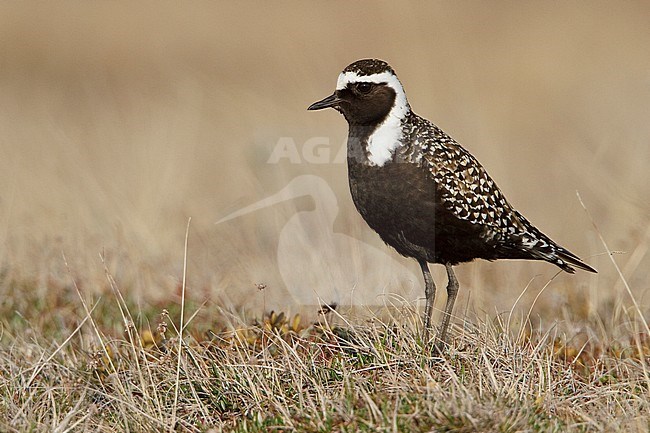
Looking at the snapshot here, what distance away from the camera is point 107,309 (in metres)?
6.57

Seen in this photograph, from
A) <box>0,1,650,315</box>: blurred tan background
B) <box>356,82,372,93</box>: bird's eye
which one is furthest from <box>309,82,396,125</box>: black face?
<box>0,1,650,315</box>: blurred tan background

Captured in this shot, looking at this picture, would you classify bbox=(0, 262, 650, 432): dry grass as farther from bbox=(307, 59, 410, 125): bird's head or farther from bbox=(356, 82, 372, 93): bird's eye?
bbox=(356, 82, 372, 93): bird's eye

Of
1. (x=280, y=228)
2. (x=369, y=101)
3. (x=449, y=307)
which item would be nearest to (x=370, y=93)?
(x=369, y=101)

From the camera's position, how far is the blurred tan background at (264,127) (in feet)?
24.3

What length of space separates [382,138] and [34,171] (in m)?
6.04

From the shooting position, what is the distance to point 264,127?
39.3 feet

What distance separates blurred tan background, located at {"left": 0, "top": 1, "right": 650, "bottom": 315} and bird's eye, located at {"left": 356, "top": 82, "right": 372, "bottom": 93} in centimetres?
127

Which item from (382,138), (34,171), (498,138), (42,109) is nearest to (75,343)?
(382,138)

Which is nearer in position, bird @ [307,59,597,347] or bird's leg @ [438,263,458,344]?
bird's leg @ [438,263,458,344]

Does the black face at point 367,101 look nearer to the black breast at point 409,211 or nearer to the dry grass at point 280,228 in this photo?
the black breast at point 409,211

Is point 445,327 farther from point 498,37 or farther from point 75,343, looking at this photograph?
point 498,37

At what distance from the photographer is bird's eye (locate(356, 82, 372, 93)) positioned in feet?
17.9

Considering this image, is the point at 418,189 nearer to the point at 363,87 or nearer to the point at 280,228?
the point at 363,87

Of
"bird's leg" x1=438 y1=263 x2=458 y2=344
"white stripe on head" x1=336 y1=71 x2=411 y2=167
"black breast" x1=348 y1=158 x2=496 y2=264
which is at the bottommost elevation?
"bird's leg" x1=438 y1=263 x2=458 y2=344
